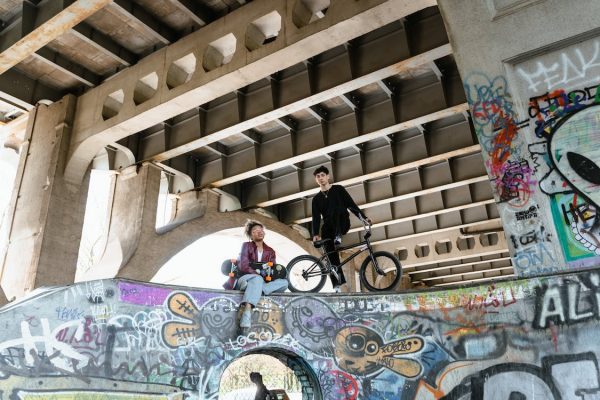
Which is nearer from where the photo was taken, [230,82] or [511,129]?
[511,129]

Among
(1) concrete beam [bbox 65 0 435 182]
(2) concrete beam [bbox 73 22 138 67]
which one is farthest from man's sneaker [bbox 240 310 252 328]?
(2) concrete beam [bbox 73 22 138 67]

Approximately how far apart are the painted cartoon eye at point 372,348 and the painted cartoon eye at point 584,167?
171 inches

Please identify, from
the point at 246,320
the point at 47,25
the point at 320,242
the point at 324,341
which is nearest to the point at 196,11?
the point at 47,25

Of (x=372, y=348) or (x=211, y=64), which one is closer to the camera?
(x=372, y=348)

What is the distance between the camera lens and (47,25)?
1214cm

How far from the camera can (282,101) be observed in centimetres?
1560

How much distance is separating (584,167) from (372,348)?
455cm

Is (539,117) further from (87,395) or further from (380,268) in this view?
(87,395)

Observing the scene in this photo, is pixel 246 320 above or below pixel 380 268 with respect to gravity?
below

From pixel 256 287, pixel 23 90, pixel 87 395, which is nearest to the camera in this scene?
pixel 87 395

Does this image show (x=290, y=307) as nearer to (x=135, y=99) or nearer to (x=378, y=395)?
(x=378, y=395)

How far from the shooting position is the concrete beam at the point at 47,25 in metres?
11.5

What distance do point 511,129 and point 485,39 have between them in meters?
1.80

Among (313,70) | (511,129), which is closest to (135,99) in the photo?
(313,70)
